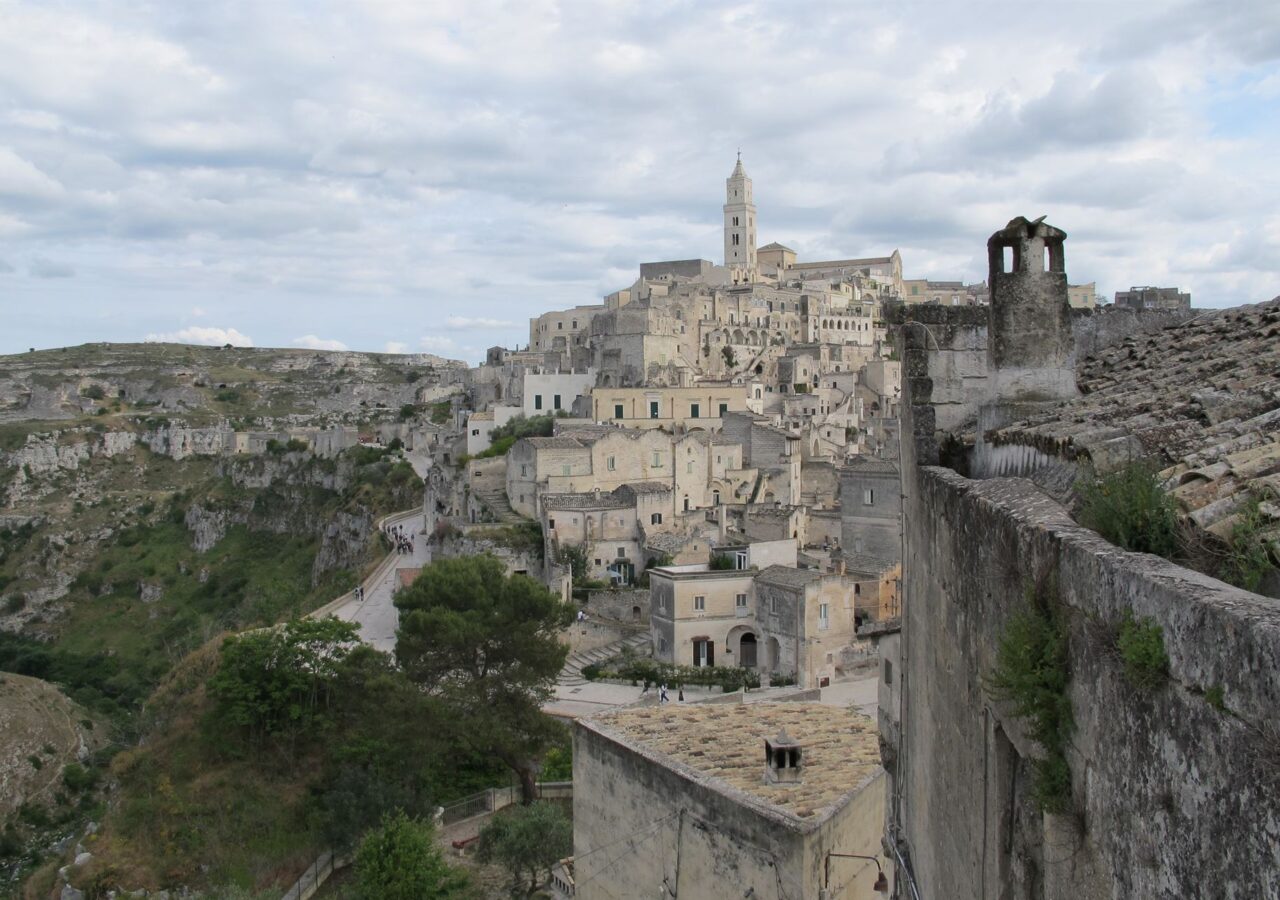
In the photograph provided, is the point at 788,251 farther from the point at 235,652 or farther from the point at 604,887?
the point at 604,887

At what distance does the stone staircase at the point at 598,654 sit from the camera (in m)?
31.9

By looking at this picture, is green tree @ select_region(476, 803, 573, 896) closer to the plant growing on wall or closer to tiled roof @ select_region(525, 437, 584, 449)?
the plant growing on wall

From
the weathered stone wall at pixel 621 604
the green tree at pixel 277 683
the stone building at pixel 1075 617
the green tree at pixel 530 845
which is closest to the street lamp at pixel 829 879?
the stone building at pixel 1075 617

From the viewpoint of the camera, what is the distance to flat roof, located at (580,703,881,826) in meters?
13.1

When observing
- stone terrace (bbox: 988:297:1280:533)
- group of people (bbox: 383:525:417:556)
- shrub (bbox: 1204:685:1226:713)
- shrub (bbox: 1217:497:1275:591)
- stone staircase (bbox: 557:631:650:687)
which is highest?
stone terrace (bbox: 988:297:1280:533)

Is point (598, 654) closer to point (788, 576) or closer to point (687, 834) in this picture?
point (788, 576)

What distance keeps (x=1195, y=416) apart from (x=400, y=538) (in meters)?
45.0

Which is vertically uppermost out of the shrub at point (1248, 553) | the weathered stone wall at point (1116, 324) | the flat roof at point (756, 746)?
the weathered stone wall at point (1116, 324)

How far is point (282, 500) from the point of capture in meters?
68.4

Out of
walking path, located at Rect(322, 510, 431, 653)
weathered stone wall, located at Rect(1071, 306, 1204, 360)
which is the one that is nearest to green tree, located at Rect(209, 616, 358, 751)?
walking path, located at Rect(322, 510, 431, 653)

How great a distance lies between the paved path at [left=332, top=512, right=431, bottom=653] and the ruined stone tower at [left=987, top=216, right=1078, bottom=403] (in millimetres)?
23566

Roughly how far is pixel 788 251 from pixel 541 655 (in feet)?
287

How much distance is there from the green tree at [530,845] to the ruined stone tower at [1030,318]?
14.5 meters

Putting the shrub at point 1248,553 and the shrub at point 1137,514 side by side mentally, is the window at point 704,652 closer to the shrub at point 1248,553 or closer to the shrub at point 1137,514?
the shrub at point 1137,514
